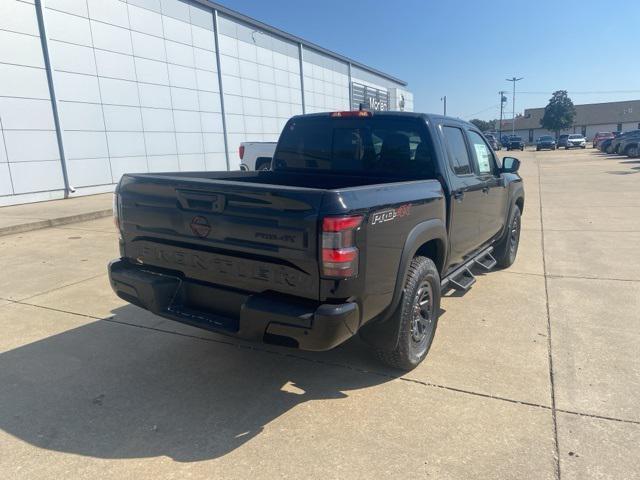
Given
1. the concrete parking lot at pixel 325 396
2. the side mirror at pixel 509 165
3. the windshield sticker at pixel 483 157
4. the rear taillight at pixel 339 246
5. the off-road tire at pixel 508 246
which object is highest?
the windshield sticker at pixel 483 157

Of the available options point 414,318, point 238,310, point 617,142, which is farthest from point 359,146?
point 617,142

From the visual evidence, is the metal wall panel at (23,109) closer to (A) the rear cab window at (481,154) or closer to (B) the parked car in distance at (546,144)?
(A) the rear cab window at (481,154)

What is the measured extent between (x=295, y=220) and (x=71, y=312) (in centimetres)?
339

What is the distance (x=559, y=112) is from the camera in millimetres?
77062

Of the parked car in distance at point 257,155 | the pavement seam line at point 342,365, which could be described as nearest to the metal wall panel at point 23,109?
the parked car in distance at point 257,155

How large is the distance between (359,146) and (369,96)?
33442mm

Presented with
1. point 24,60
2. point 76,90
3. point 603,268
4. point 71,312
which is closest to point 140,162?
point 76,90

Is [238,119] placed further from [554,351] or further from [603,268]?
[554,351]

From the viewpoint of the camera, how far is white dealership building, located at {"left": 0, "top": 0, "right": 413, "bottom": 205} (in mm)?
12711

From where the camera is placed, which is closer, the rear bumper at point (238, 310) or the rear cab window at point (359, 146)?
the rear bumper at point (238, 310)

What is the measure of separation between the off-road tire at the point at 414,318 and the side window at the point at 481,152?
6.02 ft

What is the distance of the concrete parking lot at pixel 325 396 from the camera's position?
2541mm

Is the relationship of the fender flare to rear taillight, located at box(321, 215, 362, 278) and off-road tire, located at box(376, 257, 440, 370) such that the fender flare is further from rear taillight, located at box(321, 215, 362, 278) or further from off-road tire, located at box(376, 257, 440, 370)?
rear taillight, located at box(321, 215, 362, 278)

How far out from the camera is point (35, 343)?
409 cm
